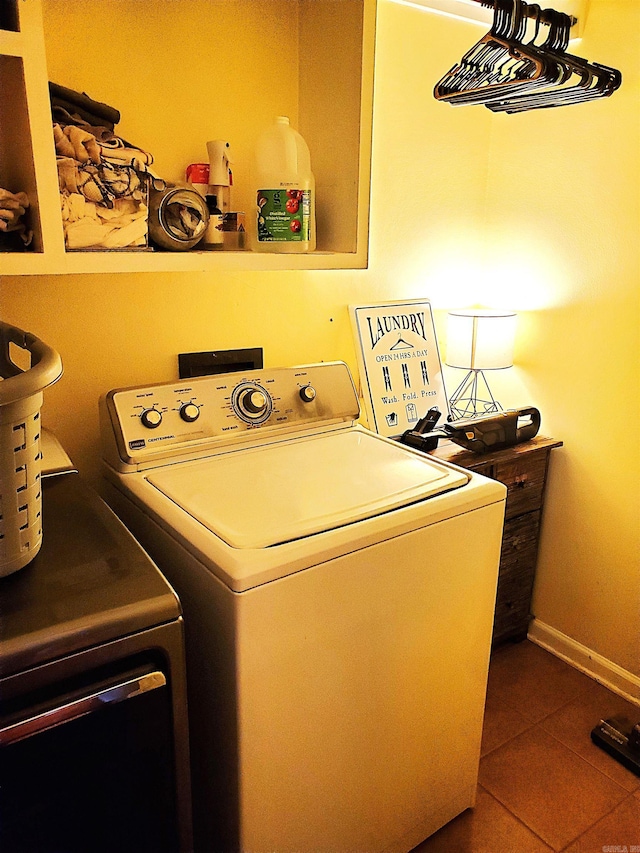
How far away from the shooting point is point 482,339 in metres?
1.99

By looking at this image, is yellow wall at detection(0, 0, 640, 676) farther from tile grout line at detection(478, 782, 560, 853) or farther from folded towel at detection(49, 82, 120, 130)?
tile grout line at detection(478, 782, 560, 853)

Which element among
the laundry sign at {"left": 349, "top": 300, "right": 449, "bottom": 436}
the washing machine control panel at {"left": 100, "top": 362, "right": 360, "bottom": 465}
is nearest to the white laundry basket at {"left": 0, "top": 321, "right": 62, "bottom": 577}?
the washing machine control panel at {"left": 100, "top": 362, "right": 360, "bottom": 465}

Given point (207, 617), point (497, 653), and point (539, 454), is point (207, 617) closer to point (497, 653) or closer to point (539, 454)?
point (539, 454)

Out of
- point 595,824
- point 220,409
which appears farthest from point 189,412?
point 595,824

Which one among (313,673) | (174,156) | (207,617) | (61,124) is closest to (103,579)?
(207,617)

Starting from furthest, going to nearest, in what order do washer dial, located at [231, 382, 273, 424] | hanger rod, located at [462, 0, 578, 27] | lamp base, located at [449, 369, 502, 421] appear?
lamp base, located at [449, 369, 502, 421] → washer dial, located at [231, 382, 273, 424] → hanger rod, located at [462, 0, 578, 27]

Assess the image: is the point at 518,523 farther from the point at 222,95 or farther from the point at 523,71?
the point at 222,95

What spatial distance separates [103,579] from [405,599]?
1.91 feet

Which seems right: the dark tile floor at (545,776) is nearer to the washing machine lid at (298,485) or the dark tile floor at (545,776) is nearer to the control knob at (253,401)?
the washing machine lid at (298,485)

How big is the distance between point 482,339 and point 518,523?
2.07 ft

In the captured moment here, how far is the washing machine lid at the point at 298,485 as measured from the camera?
44.1 inches

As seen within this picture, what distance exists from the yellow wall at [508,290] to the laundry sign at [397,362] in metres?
0.06

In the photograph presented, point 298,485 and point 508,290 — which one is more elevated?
point 508,290

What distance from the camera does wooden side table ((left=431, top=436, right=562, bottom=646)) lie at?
194 cm
